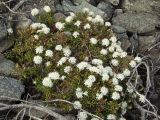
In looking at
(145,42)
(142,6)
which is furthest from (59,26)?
(142,6)

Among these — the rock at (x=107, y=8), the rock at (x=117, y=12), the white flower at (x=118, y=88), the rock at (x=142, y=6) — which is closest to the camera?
the white flower at (x=118, y=88)

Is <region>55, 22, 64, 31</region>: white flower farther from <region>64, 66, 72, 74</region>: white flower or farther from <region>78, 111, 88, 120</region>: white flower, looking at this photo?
<region>78, 111, 88, 120</region>: white flower

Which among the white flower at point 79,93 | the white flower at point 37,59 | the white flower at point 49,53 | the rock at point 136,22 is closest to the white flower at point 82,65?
the white flower at point 79,93

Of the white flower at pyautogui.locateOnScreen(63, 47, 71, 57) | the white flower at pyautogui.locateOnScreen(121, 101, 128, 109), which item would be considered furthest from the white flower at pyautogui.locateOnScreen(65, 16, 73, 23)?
the white flower at pyautogui.locateOnScreen(121, 101, 128, 109)

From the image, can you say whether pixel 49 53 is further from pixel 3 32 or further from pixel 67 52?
pixel 3 32

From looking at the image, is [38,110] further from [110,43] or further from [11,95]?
[110,43]

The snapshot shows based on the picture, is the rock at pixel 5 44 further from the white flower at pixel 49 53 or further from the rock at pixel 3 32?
the white flower at pixel 49 53

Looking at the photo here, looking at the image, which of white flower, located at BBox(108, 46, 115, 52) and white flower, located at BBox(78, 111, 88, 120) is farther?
white flower, located at BBox(108, 46, 115, 52)
